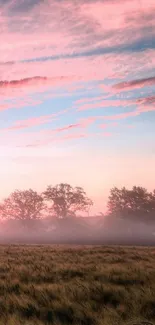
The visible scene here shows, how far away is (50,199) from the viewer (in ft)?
319

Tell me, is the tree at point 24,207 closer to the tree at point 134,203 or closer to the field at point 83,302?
the tree at point 134,203

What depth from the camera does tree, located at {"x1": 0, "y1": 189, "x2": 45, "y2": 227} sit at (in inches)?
3831

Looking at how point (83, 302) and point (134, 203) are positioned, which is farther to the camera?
point (134, 203)

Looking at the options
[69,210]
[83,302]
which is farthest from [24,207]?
[83,302]

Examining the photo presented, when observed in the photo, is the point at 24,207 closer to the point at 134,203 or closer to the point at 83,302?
the point at 134,203

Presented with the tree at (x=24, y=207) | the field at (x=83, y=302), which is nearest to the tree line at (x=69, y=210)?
the tree at (x=24, y=207)

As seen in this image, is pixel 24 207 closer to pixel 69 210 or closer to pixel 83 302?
pixel 69 210

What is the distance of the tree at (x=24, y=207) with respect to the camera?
97.3 metres

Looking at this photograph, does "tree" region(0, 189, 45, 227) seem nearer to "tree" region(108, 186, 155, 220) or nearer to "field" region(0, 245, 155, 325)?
"tree" region(108, 186, 155, 220)

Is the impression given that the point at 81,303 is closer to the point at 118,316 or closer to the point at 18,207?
the point at 118,316

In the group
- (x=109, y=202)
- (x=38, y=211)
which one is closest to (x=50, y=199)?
(x=38, y=211)

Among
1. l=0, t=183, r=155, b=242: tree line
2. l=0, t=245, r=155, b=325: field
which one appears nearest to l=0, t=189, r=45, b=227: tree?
l=0, t=183, r=155, b=242: tree line

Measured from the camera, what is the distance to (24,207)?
97875 millimetres

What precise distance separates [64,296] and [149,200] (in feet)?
278
